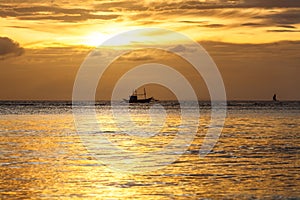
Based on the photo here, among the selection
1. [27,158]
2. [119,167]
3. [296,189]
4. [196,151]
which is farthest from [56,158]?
[296,189]

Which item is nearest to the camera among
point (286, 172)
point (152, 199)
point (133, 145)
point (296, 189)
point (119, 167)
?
point (152, 199)

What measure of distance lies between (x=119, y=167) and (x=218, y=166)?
530 centimetres

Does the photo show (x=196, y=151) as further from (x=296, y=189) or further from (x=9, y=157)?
(x=296, y=189)

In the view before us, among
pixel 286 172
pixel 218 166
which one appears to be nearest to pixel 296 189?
pixel 286 172

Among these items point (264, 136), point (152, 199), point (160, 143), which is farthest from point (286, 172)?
point (264, 136)

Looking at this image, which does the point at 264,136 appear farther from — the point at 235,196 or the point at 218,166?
the point at 235,196

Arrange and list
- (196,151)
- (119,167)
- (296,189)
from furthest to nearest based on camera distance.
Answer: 1. (196,151)
2. (119,167)
3. (296,189)

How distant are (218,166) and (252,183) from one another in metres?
6.37

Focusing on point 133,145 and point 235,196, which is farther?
point 133,145

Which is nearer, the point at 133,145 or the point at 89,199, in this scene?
the point at 89,199

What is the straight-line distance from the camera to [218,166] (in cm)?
3494

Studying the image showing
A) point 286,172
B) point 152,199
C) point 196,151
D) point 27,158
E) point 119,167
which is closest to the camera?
point 152,199

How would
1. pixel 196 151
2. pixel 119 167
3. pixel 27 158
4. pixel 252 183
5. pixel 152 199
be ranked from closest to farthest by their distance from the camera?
pixel 152 199
pixel 252 183
pixel 119 167
pixel 27 158
pixel 196 151

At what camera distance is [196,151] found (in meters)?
44.1
